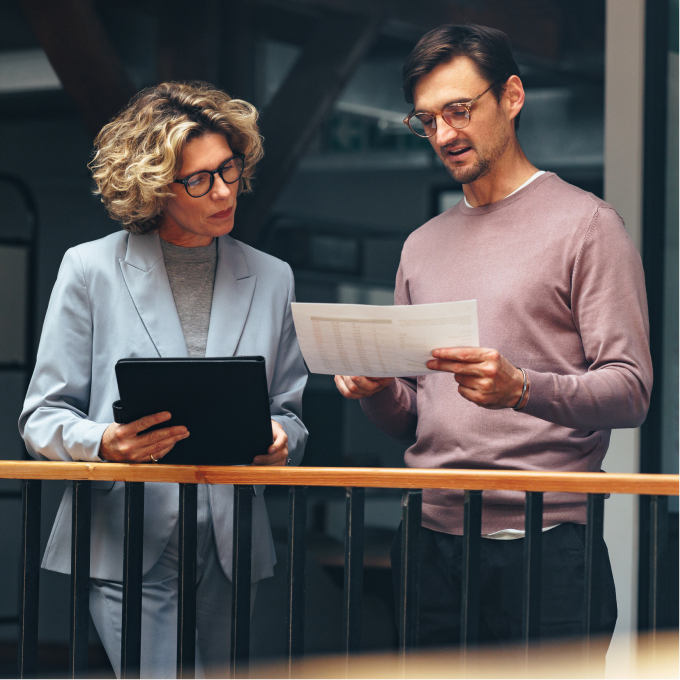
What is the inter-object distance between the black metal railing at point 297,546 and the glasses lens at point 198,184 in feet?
1.91

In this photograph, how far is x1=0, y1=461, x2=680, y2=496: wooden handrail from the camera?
5.24ft

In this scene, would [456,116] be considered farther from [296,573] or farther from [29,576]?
[29,576]

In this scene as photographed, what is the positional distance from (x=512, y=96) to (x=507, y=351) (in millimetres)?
587

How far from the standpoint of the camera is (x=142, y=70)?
18.9 ft

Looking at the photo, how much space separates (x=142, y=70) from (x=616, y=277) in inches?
184

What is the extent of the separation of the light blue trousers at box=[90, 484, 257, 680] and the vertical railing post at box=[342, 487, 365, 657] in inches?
12.0

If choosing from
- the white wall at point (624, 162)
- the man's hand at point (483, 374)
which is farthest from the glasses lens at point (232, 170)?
the white wall at point (624, 162)

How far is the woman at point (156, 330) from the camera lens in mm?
1843

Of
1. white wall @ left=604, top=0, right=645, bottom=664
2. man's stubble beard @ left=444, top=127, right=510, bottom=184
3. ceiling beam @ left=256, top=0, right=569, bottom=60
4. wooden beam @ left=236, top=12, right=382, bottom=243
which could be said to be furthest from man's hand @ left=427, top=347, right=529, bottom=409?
wooden beam @ left=236, top=12, right=382, bottom=243

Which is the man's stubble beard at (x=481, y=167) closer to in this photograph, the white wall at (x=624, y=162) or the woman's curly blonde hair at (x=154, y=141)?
the woman's curly blonde hair at (x=154, y=141)

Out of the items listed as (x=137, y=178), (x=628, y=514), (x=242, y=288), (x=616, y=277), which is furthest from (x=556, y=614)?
(x=628, y=514)

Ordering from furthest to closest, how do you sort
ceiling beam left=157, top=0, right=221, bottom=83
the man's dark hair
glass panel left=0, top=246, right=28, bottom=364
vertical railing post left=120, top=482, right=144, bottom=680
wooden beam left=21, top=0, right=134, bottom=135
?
1. glass panel left=0, top=246, right=28, bottom=364
2. ceiling beam left=157, top=0, right=221, bottom=83
3. wooden beam left=21, top=0, right=134, bottom=135
4. the man's dark hair
5. vertical railing post left=120, top=482, right=144, bottom=680

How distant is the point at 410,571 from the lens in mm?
1651

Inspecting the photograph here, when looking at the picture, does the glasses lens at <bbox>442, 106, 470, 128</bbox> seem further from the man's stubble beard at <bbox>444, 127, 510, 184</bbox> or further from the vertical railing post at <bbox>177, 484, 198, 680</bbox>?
the vertical railing post at <bbox>177, 484, 198, 680</bbox>
